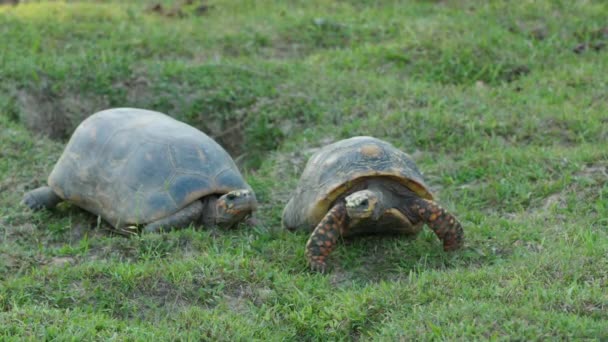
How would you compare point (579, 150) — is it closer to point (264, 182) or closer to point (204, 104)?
point (264, 182)

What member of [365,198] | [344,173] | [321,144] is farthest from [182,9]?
[365,198]

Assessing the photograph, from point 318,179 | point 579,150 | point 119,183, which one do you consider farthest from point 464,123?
point 119,183

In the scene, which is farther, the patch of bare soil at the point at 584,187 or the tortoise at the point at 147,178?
the patch of bare soil at the point at 584,187

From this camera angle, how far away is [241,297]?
17.5 ft

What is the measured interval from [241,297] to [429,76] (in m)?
4.45

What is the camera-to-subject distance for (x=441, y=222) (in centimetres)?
574

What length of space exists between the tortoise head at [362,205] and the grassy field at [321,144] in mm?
389

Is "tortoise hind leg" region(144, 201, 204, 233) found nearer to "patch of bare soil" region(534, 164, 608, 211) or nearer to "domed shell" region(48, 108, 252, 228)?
"domed shell" region(48, 108, 252, 228)

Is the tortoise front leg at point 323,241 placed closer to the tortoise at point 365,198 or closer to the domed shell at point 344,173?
the tortoise at point 365,198

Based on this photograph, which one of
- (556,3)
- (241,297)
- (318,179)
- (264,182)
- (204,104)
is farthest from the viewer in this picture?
(556,3)

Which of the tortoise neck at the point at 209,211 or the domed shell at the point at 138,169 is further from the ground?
the domed shell at the point at 138,169

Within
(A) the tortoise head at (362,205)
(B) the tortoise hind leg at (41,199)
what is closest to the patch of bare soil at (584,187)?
(A) the tortoise head at (362,205)

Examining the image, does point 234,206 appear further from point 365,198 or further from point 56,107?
point 56,107

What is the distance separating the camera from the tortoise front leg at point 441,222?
226 inches
